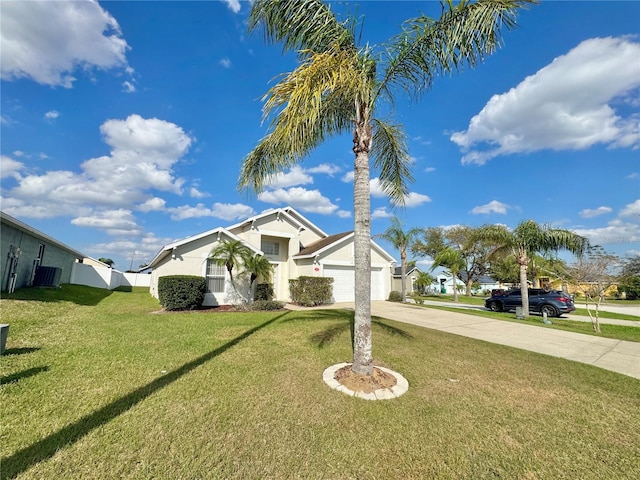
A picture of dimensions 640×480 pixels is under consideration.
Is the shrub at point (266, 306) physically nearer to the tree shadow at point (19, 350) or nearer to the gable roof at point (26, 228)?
the tree shadow at point (19, 350)

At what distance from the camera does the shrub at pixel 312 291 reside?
51.6 feet

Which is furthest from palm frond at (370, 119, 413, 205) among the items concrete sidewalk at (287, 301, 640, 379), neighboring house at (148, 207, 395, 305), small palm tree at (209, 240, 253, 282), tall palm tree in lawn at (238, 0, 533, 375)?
neighboring house at (148, 207, 395, 305)

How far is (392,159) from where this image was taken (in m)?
6.98

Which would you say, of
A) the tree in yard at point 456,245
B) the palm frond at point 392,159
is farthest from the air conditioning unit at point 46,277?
the tree in yard at point 456,245

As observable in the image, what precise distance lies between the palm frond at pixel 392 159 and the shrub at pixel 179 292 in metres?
9.77

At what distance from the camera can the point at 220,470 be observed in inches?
101

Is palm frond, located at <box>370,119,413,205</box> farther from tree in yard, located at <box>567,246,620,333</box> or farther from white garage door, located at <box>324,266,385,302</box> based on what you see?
white garage door, located at <box>324,266,385,302</box>

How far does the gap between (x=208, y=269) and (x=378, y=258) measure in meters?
11.5

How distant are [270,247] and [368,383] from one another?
15760 millimetres

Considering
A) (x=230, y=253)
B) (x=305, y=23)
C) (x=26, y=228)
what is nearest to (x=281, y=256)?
(x=230, y=253)

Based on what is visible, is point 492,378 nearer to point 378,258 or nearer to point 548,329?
point 548,329

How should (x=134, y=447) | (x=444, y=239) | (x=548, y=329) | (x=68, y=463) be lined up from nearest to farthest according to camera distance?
(x=68, y=463), (x=134, y=447), (x=548, y=329), (x=444, y=239)

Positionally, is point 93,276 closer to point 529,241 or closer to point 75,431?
point 75,431

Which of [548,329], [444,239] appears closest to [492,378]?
[548,329]
